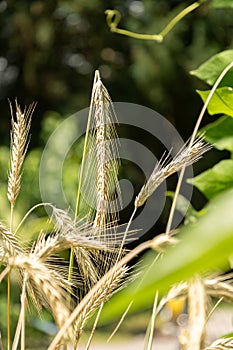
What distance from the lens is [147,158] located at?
7105 mm

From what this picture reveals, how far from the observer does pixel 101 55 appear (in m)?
7.17

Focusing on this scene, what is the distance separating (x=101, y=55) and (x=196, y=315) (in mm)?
6976

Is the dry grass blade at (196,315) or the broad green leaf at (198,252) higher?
the broad green leaf at (198,252)

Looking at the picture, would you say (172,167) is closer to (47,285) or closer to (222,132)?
(47,285)

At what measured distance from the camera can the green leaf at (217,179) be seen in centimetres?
79

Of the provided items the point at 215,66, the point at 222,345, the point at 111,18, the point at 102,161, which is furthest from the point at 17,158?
the point at 111,18

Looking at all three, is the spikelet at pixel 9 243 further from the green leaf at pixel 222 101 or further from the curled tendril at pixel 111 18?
the curled tendril at pixel 111 18

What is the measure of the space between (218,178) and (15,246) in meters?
0.45

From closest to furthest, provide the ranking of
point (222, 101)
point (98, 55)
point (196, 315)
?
1. point (196, 315)
2. point (222, 101)
3. point (98, 55)

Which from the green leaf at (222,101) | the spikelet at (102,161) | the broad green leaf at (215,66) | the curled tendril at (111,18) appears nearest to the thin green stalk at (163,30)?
the curled tendril at (111,18)

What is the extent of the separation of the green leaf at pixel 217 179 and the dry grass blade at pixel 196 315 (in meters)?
0.47

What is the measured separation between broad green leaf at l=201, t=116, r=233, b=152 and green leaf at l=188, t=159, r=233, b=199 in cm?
2

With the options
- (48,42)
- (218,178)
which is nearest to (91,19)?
(48,42)

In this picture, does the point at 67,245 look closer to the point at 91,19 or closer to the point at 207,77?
the point at 207,77
